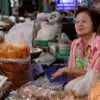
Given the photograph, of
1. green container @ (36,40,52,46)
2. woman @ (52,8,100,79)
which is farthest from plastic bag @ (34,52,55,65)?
woman @ (52,8,100,79)

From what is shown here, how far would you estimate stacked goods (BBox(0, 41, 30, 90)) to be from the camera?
169 cm

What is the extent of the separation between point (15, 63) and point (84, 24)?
813 mm

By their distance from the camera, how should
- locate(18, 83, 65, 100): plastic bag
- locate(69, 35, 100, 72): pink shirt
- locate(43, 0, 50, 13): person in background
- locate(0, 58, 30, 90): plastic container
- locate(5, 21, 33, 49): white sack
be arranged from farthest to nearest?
locate(43, 0, 50, 13): person in background → locate(5, 21, 33, 49): white sack → locate(69, 35, 100, 72): pink shirt → locate(0, 58, 30, 90): plastic container → locate(18, 83, 65, 100): plastic bag

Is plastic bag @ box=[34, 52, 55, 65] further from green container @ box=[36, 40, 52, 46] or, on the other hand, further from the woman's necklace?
the woman's necklace

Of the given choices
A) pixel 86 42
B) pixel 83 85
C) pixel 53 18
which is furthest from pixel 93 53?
pixel 53 18

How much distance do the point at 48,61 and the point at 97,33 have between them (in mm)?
639

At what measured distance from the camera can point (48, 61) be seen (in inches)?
111

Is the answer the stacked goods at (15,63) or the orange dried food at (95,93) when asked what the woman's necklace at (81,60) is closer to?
the stacked goods at (15,63)

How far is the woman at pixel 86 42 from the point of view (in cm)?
223

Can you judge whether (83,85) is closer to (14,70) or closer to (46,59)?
(14,70)

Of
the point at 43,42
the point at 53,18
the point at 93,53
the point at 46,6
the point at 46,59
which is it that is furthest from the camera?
the point at 46,6

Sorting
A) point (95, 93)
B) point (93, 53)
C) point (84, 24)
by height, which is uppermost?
point (84, 24)

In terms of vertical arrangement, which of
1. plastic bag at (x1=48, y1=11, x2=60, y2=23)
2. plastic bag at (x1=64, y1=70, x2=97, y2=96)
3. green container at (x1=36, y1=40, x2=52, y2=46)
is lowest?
green container at (x1=36, y1=40, x2=52, y2=46)

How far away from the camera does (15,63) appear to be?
1.70m
